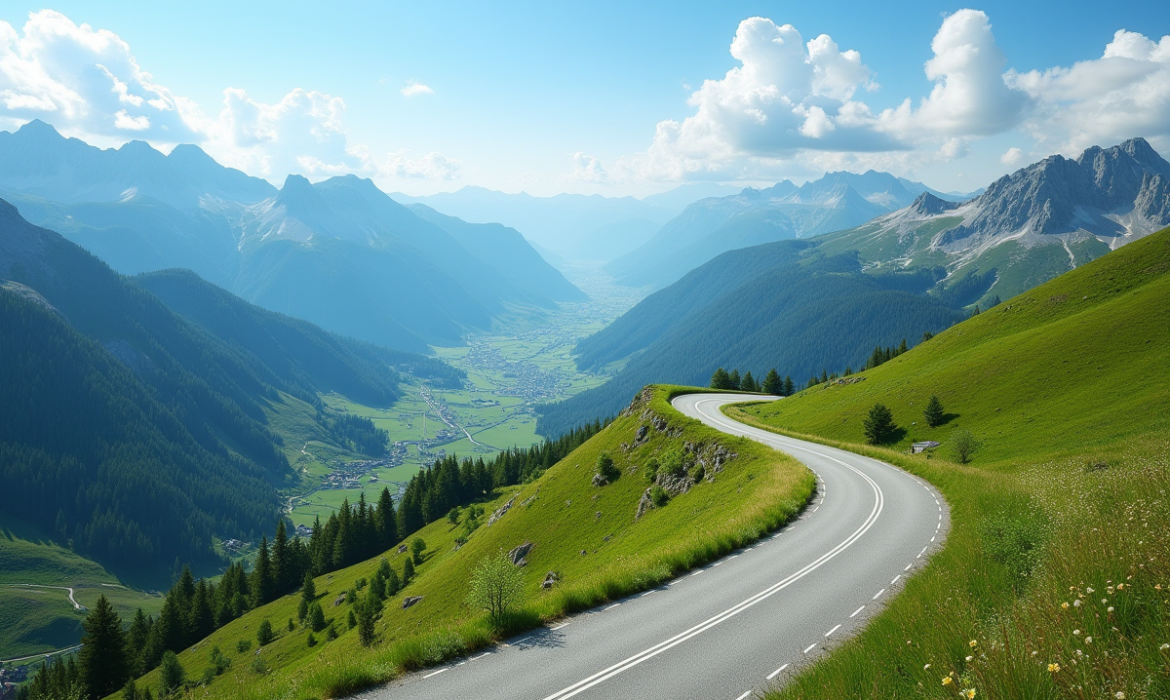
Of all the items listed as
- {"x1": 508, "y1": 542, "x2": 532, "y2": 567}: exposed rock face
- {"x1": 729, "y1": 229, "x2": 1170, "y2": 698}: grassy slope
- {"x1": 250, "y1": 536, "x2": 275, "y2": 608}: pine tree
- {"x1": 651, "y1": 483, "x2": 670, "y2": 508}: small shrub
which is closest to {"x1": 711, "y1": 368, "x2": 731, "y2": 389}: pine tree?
{"x1": 729, "y1": 229, "x2": 1170, "y2": 698}: grassy slope

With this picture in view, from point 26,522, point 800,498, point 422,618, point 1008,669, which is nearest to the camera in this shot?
point 1008,669

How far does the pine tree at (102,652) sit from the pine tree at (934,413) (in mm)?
94937

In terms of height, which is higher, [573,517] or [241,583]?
[573,517]

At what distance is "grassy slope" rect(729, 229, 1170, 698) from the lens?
20.6ft

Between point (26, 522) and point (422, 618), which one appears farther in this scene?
point (26, 522)

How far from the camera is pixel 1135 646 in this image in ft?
20.5

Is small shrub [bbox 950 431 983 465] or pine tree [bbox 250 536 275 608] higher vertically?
small shrub [bbox 950 431 983 465]

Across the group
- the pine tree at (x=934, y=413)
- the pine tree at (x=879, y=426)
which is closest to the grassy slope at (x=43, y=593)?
the pine tree at (x=879, y=426)

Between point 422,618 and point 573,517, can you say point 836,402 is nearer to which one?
point 573,517

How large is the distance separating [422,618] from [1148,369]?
248 ft

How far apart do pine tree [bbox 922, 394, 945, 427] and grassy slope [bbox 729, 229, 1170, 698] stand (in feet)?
4.56

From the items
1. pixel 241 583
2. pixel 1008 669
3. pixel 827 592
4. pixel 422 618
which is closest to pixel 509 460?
pixel 241 583

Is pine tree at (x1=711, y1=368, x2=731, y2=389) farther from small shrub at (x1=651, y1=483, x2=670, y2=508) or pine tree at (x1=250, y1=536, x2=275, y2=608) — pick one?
pine tree at (x1=250, y1=536, x2=275, y2=608)

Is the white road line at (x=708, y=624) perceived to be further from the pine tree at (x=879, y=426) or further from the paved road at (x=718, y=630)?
the pine tree at (x=879, y=426)
